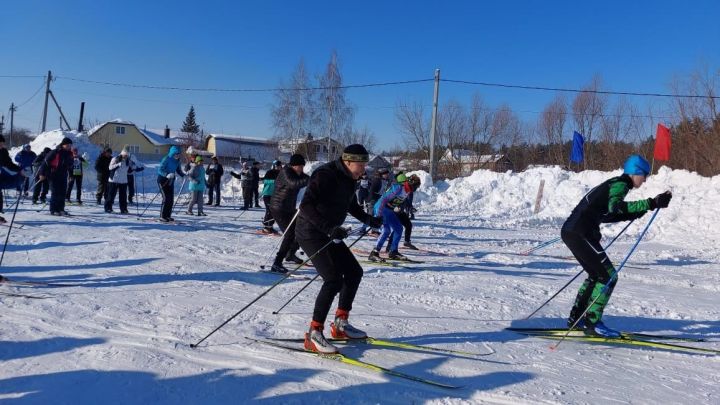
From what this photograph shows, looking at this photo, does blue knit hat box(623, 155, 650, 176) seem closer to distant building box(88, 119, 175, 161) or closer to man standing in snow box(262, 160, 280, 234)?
man standing in snow box(262, 160, 280, 234)

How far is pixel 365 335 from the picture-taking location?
14.2ft

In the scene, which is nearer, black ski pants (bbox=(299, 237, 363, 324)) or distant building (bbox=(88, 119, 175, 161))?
black ski pants (bbox=(299, 237, 363, 324))

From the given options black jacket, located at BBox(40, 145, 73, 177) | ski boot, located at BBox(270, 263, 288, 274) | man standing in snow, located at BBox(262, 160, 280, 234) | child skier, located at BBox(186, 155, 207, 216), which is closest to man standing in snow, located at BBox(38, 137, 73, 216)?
black jacket, located at BBox(40, 145, 73, 177)

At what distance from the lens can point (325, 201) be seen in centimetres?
405

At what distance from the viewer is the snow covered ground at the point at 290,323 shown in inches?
134

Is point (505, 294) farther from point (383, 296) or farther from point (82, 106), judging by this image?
point (82, 106)

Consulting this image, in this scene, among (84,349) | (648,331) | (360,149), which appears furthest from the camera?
(648,331)

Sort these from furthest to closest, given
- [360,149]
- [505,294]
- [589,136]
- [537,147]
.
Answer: [537,147] < [589,136] < [505,294] < [360,149]

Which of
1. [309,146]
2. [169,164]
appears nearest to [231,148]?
[309,146]

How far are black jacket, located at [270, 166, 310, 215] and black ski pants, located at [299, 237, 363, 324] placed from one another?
3.14 meters

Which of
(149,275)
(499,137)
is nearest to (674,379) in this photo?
(149,275)

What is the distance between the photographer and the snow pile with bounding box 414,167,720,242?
47.2 feet

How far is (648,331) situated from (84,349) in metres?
5.54

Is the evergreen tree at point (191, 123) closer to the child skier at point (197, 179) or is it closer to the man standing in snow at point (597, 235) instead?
the child skier at point (197, 179)
